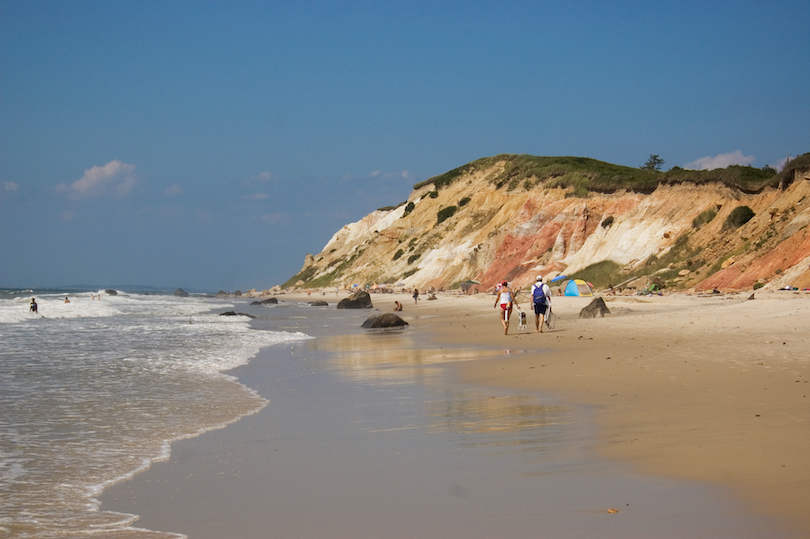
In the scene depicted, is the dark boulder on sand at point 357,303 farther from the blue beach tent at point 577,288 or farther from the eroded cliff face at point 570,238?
the eroded cliff face at point 570,238

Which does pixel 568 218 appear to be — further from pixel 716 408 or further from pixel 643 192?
pixel 716 408

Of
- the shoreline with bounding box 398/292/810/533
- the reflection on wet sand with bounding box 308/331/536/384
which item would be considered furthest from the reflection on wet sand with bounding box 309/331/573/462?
the shoreline with bounding box 398/292/810/533

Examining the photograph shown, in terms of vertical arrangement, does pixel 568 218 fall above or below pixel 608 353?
above

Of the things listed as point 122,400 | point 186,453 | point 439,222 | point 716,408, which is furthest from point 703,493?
point 439,222

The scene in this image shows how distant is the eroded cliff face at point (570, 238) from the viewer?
3422 centimetres

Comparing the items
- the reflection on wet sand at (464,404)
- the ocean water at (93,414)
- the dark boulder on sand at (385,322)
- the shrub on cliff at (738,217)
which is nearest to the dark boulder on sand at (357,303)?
the dark boulder on sand at (385,322)

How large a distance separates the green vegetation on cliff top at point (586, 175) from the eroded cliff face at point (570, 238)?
74 cm

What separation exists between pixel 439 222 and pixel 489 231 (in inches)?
602

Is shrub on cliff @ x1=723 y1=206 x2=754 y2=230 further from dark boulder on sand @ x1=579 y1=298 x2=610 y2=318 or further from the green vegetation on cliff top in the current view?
dark boulder on sand @ x1=579 y1=298 x2=610 y2=318

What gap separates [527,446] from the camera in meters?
6.59

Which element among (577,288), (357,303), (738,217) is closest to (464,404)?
(577,288)

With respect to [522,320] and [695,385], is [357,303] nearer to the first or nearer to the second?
[522,320]

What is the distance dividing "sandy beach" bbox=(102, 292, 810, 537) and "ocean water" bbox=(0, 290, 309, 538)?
1.06 ft

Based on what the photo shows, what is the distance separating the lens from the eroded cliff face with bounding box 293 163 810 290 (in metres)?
34.2
